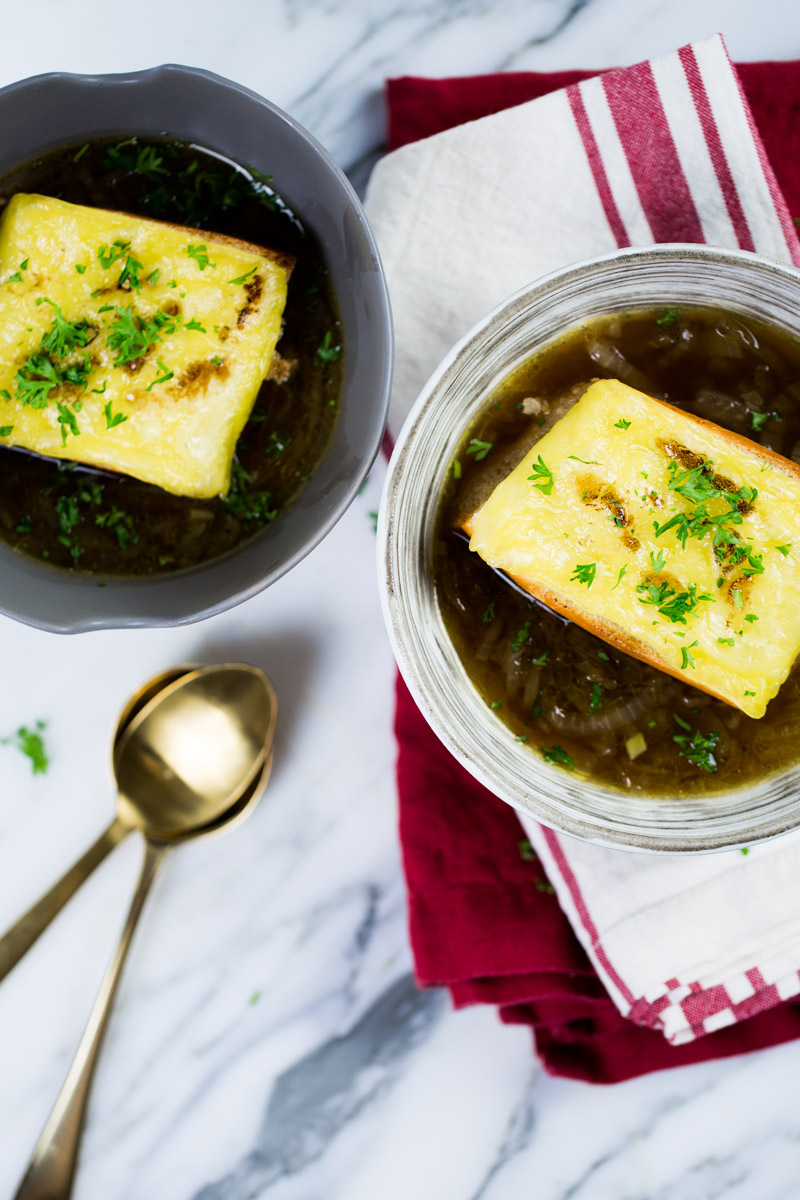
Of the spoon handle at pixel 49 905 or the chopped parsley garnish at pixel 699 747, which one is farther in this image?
the spoon handle at pixel 49 905

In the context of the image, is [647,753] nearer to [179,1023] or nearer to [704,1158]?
[704,1158]

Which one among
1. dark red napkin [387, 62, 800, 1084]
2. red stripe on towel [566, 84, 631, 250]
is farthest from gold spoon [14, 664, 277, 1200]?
red stripe on towel [566, 84, 631, 250]

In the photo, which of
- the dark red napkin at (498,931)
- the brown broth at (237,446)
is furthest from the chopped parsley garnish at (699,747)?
the brown broth at (237,446)

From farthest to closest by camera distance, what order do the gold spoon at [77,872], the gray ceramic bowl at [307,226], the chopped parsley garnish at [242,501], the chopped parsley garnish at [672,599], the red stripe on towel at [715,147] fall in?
the gold spoon at [77,872]
the chopped parsley garnish at [242,501]
the red stripe on towel at [715,147]
the gray ceramic bowl at [307,226]
the chopped parsley garnish at [672,599]

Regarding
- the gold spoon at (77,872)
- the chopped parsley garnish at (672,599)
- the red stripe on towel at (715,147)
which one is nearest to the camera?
the chopped parsley garnish at (672,599)

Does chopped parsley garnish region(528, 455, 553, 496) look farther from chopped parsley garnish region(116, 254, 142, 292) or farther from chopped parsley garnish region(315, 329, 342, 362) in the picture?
chopped parsley garnish region(116, 254, 142, 292)

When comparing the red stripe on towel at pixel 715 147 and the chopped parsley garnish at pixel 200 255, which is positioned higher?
the chopped parsley garnish at pixel 200 255

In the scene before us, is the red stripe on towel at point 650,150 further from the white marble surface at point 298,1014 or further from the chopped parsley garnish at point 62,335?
the chopped parsley garnish at point 62,335
